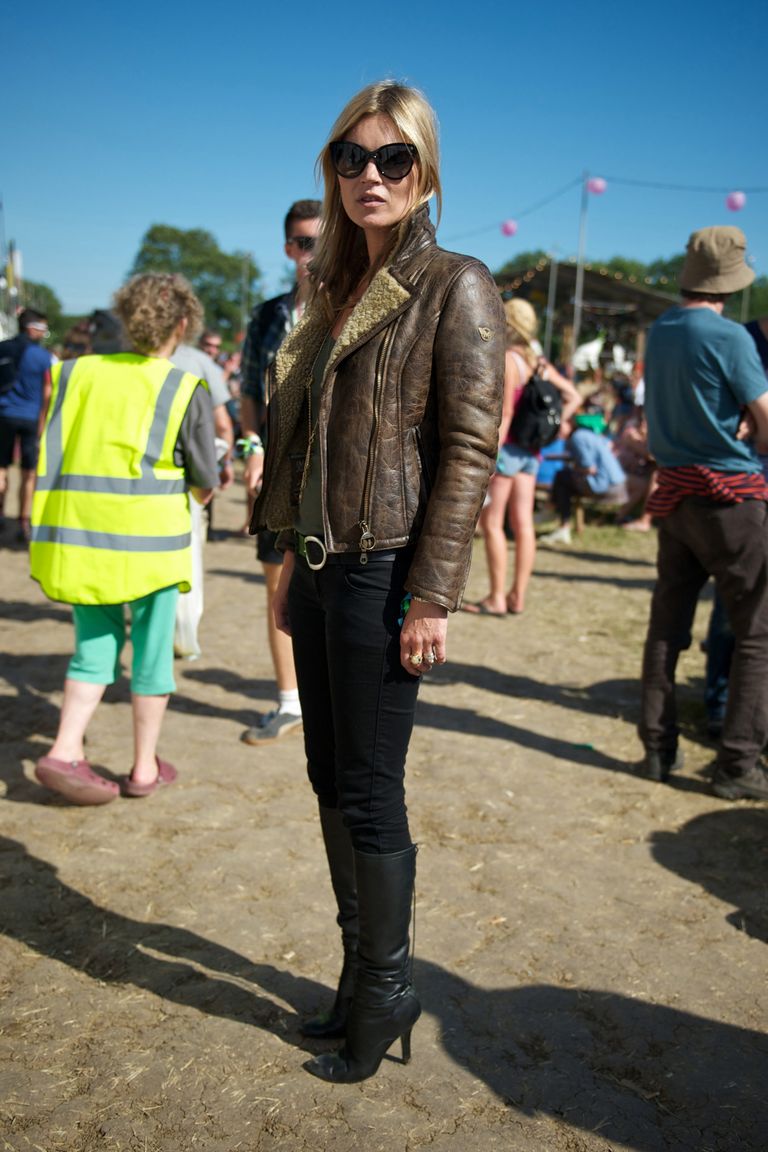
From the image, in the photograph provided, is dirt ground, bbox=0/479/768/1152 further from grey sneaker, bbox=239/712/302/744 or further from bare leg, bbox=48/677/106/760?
bare leg, bbox=48/677/106/760

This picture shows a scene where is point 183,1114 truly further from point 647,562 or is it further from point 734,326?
point 647,562

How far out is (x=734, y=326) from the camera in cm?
385

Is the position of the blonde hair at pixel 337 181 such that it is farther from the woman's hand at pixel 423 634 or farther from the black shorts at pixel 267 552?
the black shorts at pixel 267 552

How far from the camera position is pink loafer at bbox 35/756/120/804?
3.68 metres

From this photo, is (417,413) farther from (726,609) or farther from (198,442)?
(726,609)

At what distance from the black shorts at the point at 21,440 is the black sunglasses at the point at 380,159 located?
7.63 m

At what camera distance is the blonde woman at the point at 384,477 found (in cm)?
203

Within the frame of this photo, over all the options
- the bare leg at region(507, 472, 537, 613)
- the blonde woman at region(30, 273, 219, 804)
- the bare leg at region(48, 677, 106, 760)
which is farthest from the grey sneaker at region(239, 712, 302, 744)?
the bare leg at region(507, 472, 537, 613)

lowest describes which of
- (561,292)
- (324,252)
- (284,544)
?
(284,544)

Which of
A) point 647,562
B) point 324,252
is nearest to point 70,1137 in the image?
point 324,252

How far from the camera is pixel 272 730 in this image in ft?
15.1

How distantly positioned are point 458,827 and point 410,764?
654 millimetres

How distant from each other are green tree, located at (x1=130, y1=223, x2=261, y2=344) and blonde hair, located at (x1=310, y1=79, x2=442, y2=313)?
115m

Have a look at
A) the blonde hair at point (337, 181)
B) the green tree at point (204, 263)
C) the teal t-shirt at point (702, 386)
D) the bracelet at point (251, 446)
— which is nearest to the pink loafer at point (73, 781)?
the bracelet at point (251, 446)
